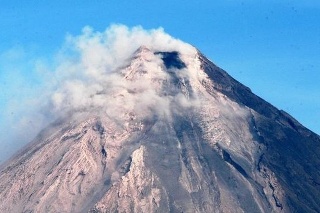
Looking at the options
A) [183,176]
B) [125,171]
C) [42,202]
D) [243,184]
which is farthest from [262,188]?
[42,202]

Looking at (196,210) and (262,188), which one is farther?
(262,188)

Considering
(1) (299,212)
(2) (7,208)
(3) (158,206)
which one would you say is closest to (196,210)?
(3) (158,206)

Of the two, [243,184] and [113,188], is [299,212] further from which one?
[113,188]

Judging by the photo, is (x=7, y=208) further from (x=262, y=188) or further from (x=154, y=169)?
(x=262, y=188)

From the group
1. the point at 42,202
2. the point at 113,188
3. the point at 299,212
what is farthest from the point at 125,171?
the point at 299,212

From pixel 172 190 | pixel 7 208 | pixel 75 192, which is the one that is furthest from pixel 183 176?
pixel 7 208

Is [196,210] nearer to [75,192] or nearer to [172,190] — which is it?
[172,190]
